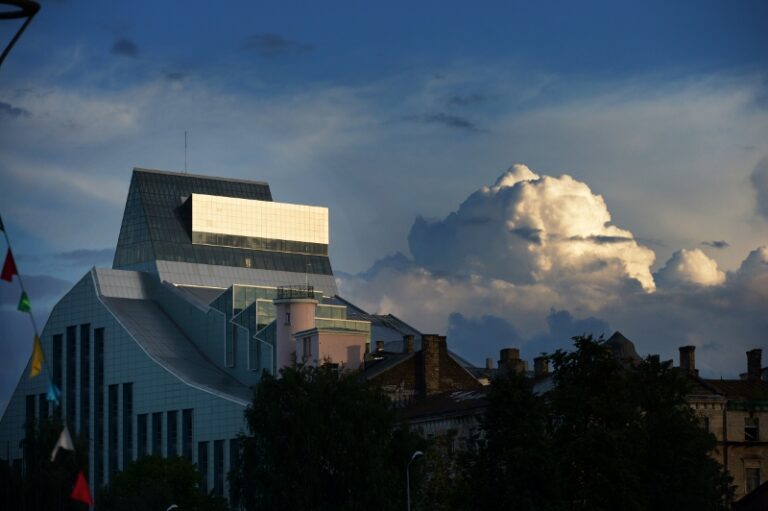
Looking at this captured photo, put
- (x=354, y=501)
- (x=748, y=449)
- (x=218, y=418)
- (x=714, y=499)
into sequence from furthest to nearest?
1. (x=218, y=418)
2. (x=748, y=449)
3. (x=354, y=501)
4. (x=714, y=499)

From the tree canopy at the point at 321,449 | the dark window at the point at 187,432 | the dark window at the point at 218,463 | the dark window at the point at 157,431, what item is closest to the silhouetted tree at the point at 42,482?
the tree canopy at the point at 321,449

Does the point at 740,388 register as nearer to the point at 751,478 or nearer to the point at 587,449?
the point at 751,478

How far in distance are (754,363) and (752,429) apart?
43.8 ft

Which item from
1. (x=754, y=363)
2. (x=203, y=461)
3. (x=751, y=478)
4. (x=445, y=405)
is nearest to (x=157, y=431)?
(x=203, y=461)

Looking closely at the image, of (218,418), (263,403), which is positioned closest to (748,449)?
(263,403)

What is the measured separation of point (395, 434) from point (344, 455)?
4.59 metres

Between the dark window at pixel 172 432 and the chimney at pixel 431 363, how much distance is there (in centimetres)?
4253

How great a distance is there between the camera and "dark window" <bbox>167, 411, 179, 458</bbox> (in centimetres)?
19444

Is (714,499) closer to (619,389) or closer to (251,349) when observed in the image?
(619,389)

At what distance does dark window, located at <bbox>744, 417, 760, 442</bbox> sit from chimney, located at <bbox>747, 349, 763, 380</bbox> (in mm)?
11525

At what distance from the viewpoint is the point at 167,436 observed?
19688cm

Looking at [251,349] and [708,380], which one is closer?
[708,380]

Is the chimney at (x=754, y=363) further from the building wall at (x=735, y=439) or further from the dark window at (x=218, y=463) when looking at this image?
the dark window at (x=218, y=463)

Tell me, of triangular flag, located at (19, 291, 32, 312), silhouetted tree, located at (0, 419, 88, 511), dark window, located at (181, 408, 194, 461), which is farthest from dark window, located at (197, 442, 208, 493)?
triangular flag, located at (19, 291, 32, 312)
